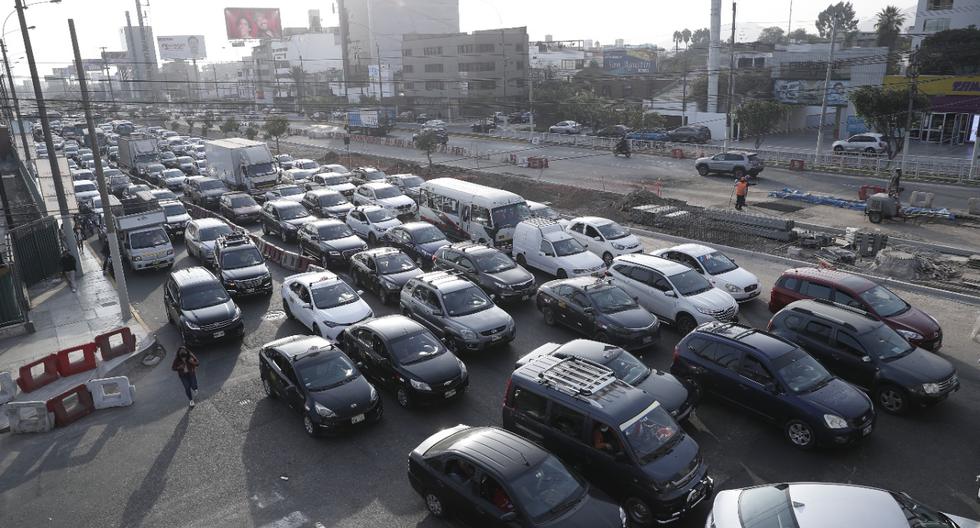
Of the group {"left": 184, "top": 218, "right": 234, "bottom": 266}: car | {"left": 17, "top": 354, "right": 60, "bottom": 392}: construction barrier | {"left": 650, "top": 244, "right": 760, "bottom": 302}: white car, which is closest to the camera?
{"left": 17, "top": 354, "right": 60, "bottom": 392}: construction barrier

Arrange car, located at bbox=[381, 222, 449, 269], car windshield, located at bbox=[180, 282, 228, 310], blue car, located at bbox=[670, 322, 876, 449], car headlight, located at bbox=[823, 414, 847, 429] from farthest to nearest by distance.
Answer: car, located at bbox=[381, 222, 449, 269] < car windshield, located at bbox=[180, 282, 228, 310] < blue car, located at bbox=[670, 322, 876, 449] < car headlight, located at bbox=[823, 414, 847, 429]

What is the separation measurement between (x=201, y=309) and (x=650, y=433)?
12647mm

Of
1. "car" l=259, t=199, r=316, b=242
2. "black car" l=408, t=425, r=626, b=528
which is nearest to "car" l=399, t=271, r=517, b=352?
"black car" l=408, t=425, r=626, b=528

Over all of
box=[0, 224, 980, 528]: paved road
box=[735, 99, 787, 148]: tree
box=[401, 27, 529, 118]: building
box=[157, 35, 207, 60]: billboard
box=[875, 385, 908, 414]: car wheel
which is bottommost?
box=[0, 224, 980, 528]: paved road

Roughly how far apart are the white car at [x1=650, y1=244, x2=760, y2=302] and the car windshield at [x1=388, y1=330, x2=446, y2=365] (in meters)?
8.15

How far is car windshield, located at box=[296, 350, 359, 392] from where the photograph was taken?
12.6 metres

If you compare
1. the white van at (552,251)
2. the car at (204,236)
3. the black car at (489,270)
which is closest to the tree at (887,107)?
the white van at (552,251)

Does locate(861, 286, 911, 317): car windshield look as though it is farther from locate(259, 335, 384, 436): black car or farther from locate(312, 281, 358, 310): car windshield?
locate(312, 281, 358, 310): car windshield

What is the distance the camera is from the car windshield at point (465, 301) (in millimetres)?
15969

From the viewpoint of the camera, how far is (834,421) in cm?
1093

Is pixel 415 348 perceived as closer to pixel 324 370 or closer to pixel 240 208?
pixel 324 370

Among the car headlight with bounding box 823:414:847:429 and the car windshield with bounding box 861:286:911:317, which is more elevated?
the car windshield with bounding box 861:286:911:317

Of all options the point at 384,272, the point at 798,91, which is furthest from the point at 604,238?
the point at 798,91

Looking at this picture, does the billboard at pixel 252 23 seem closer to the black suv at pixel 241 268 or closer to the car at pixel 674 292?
the black suv at pixel 241 268
